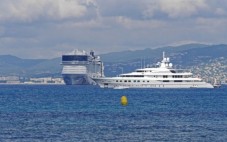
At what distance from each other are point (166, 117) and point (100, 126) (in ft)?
56.1

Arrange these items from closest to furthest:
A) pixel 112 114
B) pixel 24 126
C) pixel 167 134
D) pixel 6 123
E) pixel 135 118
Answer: pixel 167 134
pixel 24 126
pixel 6 123
pixel 135 118
pixel 112 114

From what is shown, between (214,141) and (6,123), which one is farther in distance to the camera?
(6,123)

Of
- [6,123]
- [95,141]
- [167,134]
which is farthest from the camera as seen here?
[6,123]

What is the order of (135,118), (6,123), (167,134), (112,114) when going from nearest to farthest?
(167,134), (6,123), (135,118), (112,114)

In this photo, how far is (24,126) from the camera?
3150 inches

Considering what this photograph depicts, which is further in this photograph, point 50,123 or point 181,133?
point 50,123

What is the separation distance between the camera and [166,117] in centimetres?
9594

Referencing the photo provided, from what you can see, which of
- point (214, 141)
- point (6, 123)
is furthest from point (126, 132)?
point (6, 123)

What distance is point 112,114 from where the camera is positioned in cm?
10206

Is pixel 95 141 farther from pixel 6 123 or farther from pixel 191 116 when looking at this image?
pixel 191 116

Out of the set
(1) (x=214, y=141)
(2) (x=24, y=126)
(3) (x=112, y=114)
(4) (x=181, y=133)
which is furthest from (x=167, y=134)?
(3) (x=112, y=114)

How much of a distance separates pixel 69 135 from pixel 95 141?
183 inches

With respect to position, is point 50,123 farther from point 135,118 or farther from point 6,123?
point 135,118

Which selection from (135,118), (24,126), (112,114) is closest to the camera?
(24,126)
